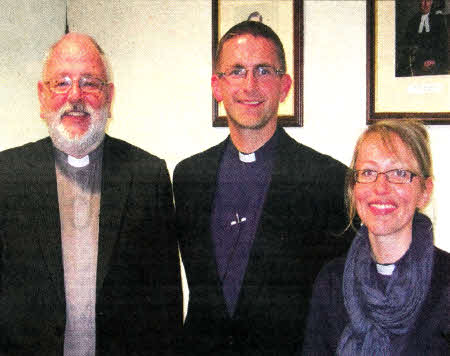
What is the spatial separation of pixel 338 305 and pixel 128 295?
49 cm

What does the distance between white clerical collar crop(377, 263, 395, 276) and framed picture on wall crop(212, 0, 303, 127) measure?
55cm

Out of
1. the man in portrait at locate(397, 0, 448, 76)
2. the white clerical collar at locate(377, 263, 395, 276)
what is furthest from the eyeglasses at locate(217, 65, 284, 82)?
the white clerical collar at locate(377, 263, 395, 276)

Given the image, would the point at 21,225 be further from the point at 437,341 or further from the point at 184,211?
the point at 437,341

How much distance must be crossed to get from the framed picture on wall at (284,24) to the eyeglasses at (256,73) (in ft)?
0.91

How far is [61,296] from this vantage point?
1.08m

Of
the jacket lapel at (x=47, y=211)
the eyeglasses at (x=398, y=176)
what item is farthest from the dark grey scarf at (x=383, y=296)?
the jacket lapel at (x=47, y=211)

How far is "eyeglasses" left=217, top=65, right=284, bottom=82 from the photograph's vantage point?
1124 mm

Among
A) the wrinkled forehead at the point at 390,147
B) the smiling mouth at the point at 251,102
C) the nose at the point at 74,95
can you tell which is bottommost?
the wrinkled forehead at the point at 390,147

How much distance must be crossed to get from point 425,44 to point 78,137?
0.93 metres

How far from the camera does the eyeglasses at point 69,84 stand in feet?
3.59

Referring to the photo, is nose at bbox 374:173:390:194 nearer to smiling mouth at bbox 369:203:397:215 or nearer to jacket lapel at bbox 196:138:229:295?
smiling mouth at bbox 369:203:397:215

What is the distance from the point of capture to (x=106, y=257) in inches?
43.3

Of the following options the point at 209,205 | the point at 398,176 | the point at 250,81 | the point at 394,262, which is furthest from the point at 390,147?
the point at 209,205

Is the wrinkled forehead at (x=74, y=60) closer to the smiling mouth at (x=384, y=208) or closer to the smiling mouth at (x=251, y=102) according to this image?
the smiling mouth at (x=251, y=102)
